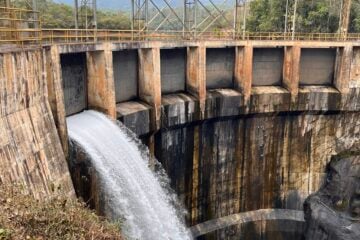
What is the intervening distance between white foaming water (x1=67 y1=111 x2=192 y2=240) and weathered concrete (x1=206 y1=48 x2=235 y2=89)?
32.1 ft

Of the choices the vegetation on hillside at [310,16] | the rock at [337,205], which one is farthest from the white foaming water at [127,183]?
the vegetation on hillside at [310,16]

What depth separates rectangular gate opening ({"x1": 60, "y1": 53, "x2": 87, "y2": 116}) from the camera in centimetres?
1617

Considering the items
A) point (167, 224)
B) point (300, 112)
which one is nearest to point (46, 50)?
point (167, 224)

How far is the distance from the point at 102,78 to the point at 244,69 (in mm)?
9617

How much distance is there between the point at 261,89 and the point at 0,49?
1727 centimetres

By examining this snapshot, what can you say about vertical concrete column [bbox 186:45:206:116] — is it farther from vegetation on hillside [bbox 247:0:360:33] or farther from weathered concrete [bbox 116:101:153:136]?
vegetation on hillside [bbox 247:0:360:33]

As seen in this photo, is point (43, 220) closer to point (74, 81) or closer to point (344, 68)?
point (74, 81)

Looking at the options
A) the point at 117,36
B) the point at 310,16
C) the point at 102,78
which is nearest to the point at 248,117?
the point at 117,36

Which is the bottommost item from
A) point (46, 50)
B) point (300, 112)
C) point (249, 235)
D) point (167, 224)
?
point (249, 235)

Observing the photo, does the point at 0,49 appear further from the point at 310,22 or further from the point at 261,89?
the point at 310,22

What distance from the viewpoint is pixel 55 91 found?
1280 centimetres

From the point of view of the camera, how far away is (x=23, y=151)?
10500 mm

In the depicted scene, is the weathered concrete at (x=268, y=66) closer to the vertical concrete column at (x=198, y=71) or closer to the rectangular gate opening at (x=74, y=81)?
the vertical concrete column at (x=198, y=71)

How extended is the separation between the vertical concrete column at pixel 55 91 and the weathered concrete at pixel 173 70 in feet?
31.3
